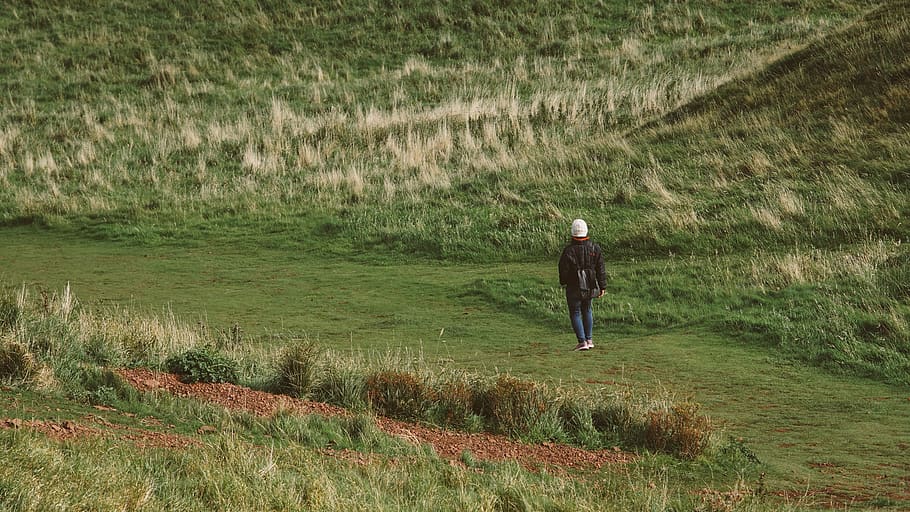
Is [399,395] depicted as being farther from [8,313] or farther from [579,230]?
[8,313]

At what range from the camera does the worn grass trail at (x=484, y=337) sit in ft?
32.6

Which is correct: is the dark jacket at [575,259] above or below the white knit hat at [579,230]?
below

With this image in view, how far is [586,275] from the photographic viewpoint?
1323 cm

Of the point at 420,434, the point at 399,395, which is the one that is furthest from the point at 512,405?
the point at 399,395

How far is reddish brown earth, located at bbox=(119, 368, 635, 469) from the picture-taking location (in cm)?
927

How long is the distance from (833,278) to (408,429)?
848cm

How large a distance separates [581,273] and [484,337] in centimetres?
207

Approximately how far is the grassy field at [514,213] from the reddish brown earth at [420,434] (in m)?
0.59

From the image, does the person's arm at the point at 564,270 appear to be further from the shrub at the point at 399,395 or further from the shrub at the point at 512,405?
the shrub at the point at 399,395

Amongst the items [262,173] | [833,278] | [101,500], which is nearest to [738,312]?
[833,278]

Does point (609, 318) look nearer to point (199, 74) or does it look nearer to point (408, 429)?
point (408, 429)

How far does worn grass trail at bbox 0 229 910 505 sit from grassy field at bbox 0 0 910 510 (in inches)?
2.6

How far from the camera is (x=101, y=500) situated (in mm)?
6352

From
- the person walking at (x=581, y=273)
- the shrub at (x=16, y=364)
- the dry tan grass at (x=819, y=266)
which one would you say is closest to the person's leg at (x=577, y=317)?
the person walking at (x=581, y=273)
